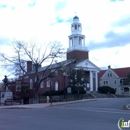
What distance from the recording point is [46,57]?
52938 millimetres

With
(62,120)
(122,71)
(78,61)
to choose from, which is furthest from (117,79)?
(62,120)

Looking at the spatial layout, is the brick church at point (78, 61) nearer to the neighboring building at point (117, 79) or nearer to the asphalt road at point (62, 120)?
the neighboring building at point (117, 79)

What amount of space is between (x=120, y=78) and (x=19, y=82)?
32.8 meters

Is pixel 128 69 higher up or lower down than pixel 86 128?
higher up

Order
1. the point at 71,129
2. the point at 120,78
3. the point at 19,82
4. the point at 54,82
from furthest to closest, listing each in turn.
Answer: the point at 120,78, the point at 54,82, the point at 19,82, the point at 71,129

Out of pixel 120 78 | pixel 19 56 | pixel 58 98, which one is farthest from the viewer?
pixel 120 78

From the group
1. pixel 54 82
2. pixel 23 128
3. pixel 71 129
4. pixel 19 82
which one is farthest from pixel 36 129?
pixel 54 82

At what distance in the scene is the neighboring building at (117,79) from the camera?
78.8m

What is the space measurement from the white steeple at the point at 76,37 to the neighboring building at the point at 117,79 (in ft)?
53.0

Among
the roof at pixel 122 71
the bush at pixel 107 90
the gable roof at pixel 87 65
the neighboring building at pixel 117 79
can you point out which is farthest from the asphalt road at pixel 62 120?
the roof at pixel 122 71

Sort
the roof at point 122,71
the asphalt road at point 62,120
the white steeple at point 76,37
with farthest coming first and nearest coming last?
the roof at point 122,71, the white steeple at point 76,37, the asphalt road at point 62,120

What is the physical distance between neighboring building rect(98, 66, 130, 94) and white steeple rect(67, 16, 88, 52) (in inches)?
636

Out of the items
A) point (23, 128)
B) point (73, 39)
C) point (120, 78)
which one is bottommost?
point (23, 128)

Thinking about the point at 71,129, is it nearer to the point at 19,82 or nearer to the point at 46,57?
the point at 46,57
